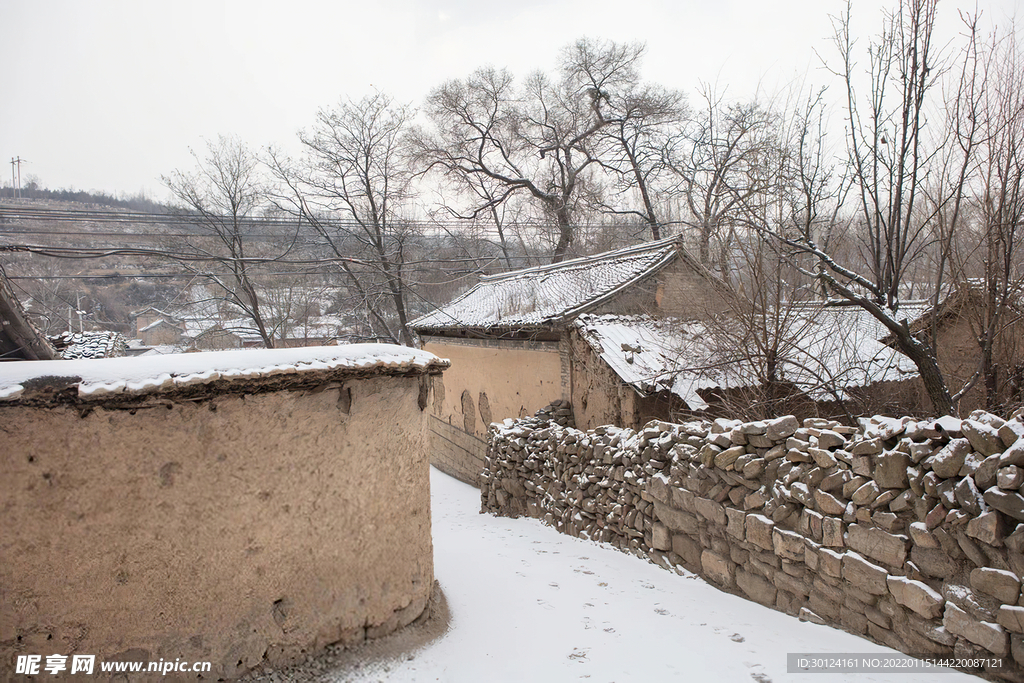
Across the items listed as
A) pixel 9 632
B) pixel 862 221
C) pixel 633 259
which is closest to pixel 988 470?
pixel 9 632

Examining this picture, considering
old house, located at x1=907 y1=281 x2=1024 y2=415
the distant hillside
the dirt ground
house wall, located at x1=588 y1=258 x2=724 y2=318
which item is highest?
the distant hillside

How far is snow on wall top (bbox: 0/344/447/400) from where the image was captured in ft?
8.73

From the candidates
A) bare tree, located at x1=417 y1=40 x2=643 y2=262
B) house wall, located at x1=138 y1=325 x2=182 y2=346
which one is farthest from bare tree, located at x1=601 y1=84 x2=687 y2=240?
house wall, located at x1=138 y1=325 x2=182 y2=346

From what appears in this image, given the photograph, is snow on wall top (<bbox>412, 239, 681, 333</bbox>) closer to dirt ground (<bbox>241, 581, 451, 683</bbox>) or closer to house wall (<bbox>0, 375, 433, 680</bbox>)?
dirt ground (<bbox>241, 581, 451, 683</bbox>)

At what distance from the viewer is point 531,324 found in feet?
36.4

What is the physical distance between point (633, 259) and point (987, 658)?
33.2 feet

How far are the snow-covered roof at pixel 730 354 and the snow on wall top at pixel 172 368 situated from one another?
6.04 meters

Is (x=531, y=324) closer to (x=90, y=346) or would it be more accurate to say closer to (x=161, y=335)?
(x=90, y=346)

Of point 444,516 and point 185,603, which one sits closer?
point 185,603

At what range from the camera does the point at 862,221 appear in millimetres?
7547

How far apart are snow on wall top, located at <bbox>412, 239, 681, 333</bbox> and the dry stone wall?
5.73m

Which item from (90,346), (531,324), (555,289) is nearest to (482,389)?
(555,289)

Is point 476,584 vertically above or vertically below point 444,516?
above

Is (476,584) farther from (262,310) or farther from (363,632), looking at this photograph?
(262,310)
